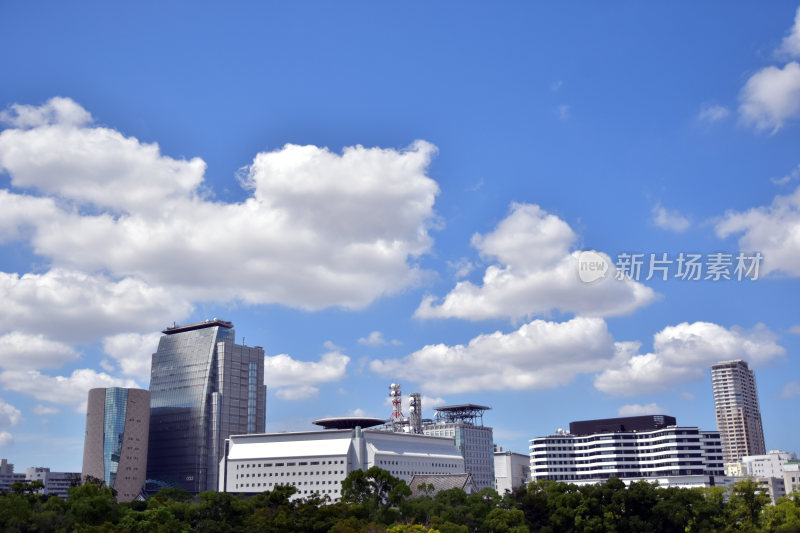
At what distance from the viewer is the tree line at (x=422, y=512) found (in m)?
97.4

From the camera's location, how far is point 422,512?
111750mm

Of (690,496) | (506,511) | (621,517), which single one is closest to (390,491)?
(506,511)

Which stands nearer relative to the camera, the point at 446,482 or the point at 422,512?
the point at 422,512

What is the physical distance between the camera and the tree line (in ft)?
320

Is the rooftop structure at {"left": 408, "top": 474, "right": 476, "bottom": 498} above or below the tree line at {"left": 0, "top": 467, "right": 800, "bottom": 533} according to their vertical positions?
above

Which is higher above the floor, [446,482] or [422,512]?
[446,482]

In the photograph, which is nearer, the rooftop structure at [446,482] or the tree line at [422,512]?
the tree line at [422,512]

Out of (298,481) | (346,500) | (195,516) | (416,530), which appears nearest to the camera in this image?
(416,530)

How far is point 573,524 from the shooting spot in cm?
11219

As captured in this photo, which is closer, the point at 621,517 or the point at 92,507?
the point at 92,507

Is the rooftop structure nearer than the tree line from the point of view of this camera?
No

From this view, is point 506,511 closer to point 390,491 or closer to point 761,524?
point 390,491

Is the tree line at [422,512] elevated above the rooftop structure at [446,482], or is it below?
below

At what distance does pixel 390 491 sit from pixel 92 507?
3979 cm
